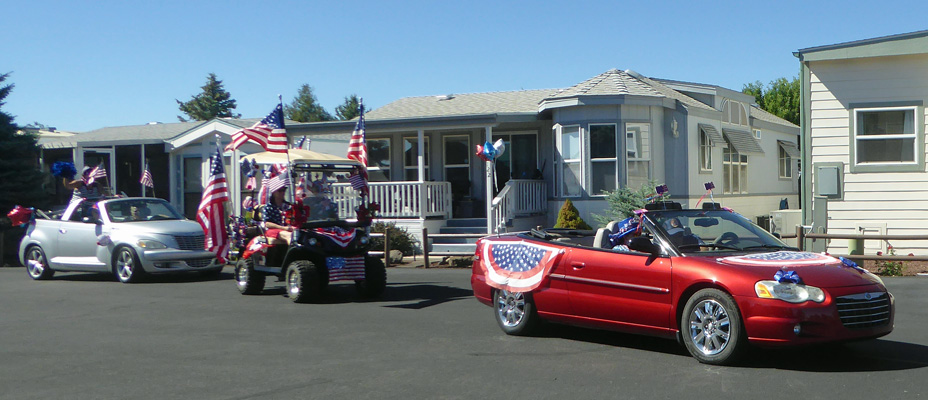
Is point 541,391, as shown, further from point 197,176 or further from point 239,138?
point 197,176

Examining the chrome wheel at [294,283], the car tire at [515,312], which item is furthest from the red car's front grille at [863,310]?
the chrome wheel at [294,283]

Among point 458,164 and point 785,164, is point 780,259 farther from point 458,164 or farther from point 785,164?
point 785,164

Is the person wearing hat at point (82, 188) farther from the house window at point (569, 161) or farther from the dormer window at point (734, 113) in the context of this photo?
the dormer window at point (734, 113)

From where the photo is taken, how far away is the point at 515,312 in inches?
365

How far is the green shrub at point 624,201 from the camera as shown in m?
19.4

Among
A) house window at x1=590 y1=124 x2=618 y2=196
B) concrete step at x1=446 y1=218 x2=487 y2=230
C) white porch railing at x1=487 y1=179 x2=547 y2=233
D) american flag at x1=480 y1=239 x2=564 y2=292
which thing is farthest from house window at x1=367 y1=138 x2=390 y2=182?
american flag at x1=480 y1=239 x2=564 y2=292

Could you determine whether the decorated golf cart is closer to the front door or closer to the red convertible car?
the red convertible car

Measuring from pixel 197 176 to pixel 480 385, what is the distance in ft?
76.5

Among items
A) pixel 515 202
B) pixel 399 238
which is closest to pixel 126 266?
pixel 399 238

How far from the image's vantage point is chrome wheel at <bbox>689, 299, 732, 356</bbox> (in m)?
7.23

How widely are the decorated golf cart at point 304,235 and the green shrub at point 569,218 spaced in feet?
23.0

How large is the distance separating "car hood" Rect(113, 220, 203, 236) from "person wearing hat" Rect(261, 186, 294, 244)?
347 centimetres

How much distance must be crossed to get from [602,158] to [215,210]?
1031cm

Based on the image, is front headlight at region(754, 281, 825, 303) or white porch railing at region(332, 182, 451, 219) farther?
white porch railing at region(332, 182, 451, 219)
